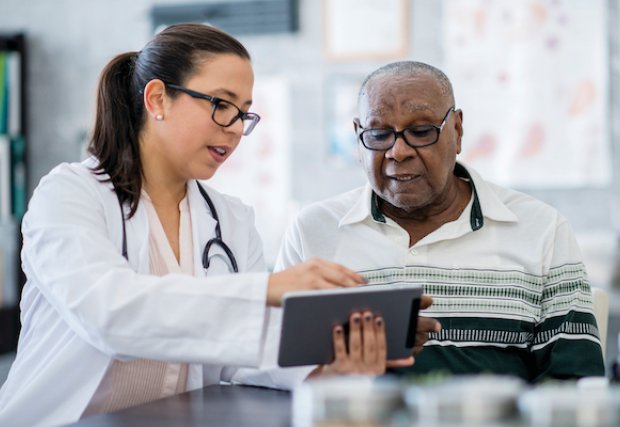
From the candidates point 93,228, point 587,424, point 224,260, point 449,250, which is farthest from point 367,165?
point 587,424

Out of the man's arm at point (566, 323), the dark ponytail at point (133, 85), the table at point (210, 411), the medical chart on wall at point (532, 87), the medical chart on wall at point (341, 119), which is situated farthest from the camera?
the medical chart on wall at point (341, 119)

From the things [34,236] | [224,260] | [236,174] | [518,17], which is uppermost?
[518,17]

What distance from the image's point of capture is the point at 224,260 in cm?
190

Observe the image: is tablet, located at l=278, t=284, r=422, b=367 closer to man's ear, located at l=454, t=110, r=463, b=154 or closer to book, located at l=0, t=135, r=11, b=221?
man's ear, located at l=454, t=110, r=463, b=154

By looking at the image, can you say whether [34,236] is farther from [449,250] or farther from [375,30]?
[375,30]

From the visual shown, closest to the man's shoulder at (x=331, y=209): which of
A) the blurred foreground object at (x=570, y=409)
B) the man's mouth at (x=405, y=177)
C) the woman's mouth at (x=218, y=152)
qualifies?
the man's mouth at (x=405, y=177)

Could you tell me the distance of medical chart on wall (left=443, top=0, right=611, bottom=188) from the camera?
401 cm

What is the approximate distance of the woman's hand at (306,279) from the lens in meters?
1.43

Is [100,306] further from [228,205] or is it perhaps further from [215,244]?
[228,205]

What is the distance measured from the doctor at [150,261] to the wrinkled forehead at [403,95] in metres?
0.38

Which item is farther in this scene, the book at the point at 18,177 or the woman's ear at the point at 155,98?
the book at the point at 18,177

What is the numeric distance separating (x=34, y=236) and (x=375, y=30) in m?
2.87

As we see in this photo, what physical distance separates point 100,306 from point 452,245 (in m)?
0.93

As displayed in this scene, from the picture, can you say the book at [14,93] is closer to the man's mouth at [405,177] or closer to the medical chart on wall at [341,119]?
the medical chart on wall at [341,119]
